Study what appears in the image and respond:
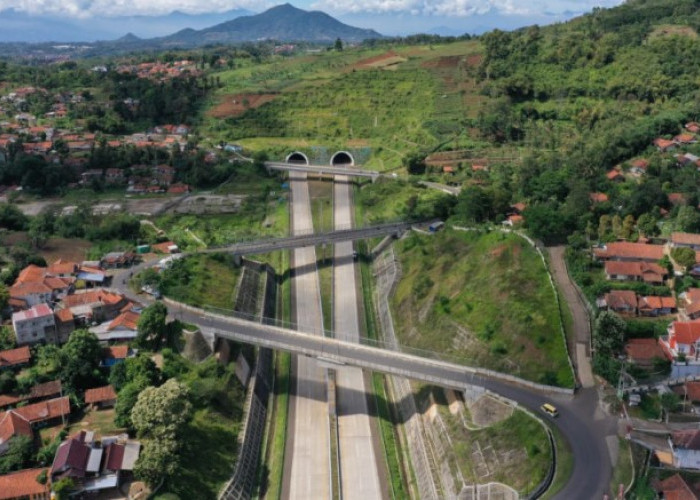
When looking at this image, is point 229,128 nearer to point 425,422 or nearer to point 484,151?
point 484,151

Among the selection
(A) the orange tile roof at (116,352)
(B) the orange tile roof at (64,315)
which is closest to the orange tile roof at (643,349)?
(A) the orange tile roof at (116,352)

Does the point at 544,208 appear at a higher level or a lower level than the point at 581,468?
higher

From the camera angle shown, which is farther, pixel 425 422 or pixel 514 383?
pixel 425 422

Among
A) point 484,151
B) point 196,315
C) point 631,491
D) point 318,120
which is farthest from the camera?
point 318,120

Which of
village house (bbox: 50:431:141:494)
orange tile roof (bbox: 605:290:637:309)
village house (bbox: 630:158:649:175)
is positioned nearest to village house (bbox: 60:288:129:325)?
village house (bbox: 50:431:141:494)

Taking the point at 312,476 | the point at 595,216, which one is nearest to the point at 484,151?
the point at 595,216

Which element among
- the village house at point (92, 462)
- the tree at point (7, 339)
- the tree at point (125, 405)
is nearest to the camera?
the village house at point (92, 462)

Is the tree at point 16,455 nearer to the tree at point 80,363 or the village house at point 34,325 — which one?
the tree at point 80,363

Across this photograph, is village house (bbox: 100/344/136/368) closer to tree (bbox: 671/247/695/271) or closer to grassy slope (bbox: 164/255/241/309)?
grassy slope (bbox: 164/255/241/309)
